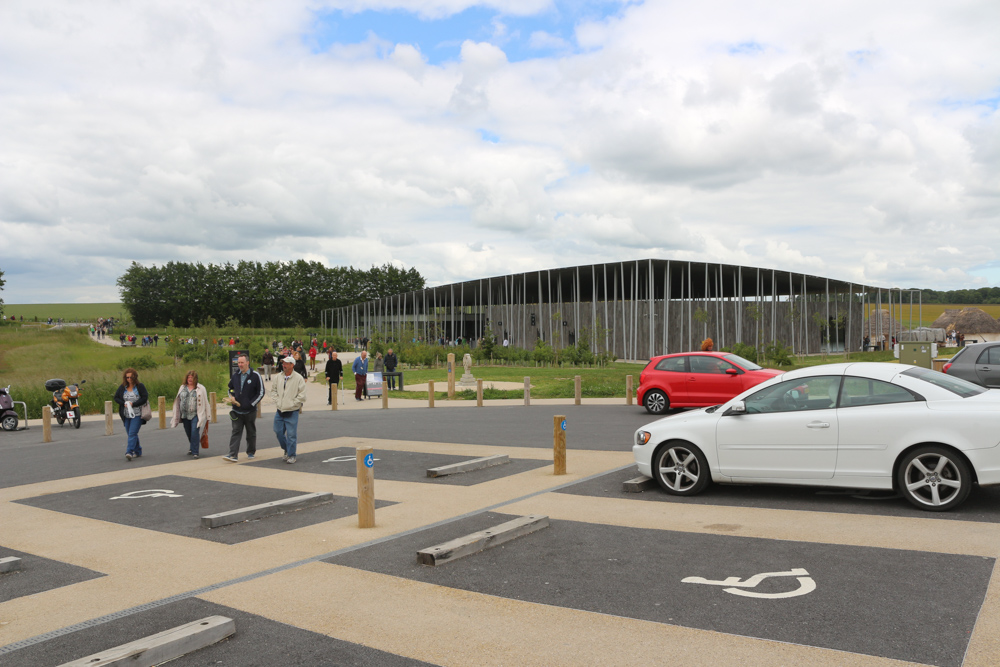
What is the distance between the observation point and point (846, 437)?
7.77 m

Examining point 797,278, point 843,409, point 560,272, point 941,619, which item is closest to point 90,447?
point 843,409

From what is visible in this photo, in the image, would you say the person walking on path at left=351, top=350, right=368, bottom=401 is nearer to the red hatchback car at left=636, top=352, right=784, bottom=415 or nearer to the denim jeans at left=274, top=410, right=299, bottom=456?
the red hatchback car at left=636, top=352, right=784, bottom=415

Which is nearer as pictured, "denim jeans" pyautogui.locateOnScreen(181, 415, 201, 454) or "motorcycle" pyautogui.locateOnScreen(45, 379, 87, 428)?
"denim jeans" pyautogui.locateOnScreen(181, 415, 201, 454)

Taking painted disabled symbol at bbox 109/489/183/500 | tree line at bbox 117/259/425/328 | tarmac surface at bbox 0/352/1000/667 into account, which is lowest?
painted disabled symbol at bbox 109/489/183/500

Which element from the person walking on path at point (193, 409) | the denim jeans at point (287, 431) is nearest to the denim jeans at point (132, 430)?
the person walking on path at point (193, 409)

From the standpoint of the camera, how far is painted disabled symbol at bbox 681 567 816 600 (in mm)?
5277

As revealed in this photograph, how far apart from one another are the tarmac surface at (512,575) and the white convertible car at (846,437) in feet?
1.10

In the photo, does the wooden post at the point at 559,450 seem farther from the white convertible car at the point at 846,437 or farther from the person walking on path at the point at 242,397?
the person walking on path at the point at 242,397

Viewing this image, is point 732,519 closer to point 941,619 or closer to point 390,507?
point 941,619

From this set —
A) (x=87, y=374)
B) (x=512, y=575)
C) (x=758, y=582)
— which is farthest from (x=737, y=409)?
(x=87, y=374)

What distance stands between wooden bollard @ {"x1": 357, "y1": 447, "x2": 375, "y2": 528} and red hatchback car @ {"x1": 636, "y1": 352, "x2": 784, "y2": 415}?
11.3 meters

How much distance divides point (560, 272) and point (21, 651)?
46271 millimetres

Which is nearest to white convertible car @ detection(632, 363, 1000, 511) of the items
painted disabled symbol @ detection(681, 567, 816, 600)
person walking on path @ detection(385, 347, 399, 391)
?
painted disabled symbol @ detection(681, 567, 816, 600)

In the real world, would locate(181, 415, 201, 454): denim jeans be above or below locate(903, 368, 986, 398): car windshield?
below
